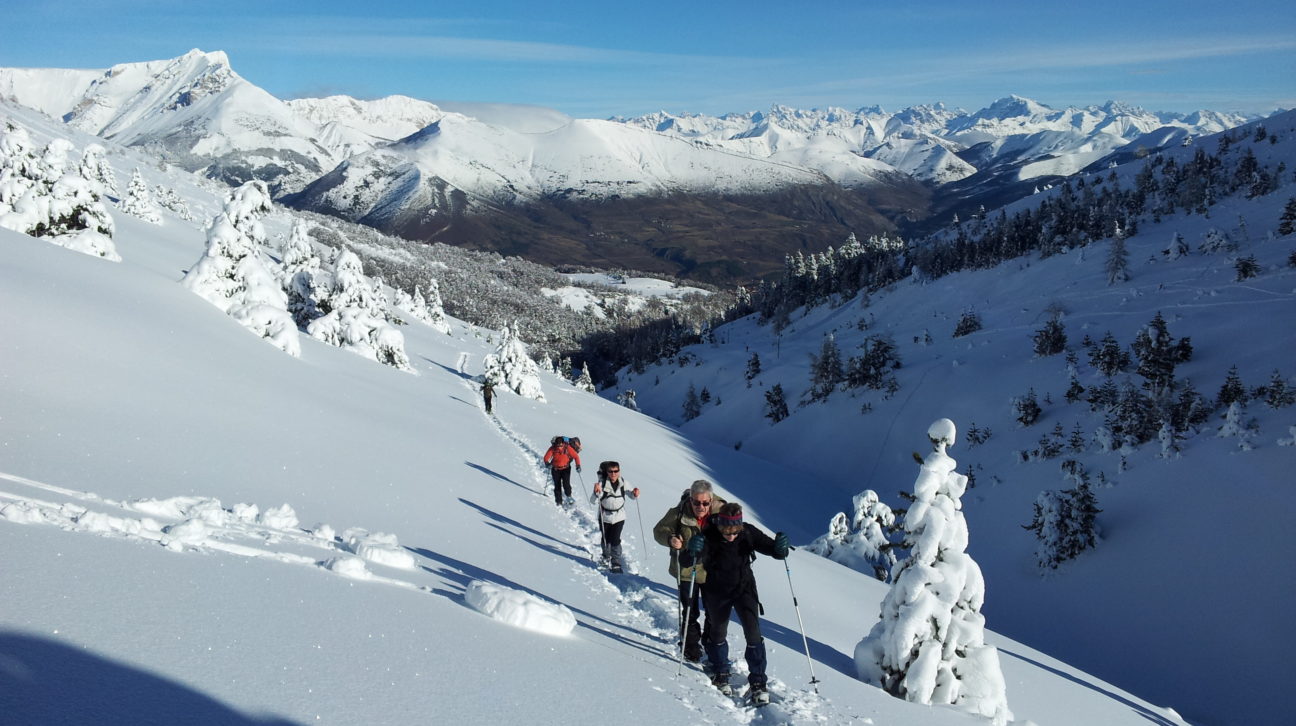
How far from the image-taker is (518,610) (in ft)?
21.0

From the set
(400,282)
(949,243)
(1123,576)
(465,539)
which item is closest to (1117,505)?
(1123,576)

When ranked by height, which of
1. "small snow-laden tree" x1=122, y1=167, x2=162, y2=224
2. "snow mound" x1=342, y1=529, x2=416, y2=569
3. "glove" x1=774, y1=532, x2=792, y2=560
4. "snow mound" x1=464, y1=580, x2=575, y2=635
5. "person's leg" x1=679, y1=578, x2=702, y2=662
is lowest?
"person's leg" x1=679, y1=578, x2=702, y2=662

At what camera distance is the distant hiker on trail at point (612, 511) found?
418 inches

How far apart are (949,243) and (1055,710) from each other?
8462 centimetres

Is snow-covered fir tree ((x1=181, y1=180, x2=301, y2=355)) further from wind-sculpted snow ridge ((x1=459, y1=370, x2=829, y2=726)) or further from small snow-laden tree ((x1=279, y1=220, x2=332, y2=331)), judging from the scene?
wind-sculpted snow ridge ((x1=459, y1=370, x2=829, y2=726))

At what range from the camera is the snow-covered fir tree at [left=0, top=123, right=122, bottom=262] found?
20.9 m

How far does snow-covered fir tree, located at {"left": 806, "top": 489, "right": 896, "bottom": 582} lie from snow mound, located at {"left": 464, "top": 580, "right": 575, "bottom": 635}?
56.7 feet

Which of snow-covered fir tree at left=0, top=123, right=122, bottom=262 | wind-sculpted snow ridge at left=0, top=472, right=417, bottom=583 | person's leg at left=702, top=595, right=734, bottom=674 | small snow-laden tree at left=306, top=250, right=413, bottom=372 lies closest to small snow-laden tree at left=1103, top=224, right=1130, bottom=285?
small snow-laden tree at left=306, top=250, right=413, bottom=372

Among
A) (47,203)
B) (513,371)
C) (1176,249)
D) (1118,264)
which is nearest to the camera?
(47,203)

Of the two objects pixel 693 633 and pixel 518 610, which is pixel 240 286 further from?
pixel 693 633

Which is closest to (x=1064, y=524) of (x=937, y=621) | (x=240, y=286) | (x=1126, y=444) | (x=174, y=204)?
(x=1126, y=444)

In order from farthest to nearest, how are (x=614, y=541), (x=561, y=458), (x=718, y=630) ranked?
1. (x=561, y=458)
2. (x=614, y=541)
3. (x=718, y=630)

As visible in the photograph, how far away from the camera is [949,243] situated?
86000 mm

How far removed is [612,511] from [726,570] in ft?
13.9
